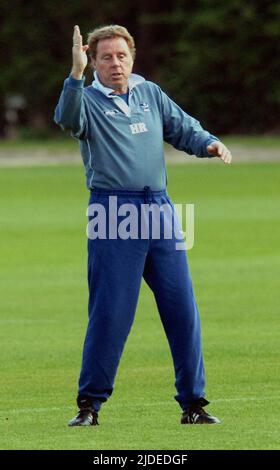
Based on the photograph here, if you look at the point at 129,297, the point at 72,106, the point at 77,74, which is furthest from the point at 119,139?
the point at 129,297

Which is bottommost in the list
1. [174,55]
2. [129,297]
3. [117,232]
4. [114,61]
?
[129,297]

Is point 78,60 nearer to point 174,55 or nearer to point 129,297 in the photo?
point 129,297

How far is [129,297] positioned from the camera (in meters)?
9.40

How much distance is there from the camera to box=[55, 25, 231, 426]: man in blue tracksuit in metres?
9.30

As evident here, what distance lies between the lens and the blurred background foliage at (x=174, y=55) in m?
64.3

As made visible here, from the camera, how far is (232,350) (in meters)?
13.3

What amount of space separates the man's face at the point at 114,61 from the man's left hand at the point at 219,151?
1.94ft

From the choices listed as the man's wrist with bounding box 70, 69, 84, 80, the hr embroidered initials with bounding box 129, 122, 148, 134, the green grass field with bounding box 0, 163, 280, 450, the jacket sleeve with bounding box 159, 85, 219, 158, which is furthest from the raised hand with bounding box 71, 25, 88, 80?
the green grass field with bounding box 0, 163, 280, 450

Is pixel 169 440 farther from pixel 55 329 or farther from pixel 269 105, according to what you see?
pixel 269 105

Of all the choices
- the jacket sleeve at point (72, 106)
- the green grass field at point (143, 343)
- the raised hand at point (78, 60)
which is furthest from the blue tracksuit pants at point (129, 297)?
the raised hand at point (78, 60)

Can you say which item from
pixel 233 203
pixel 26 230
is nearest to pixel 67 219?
pixel 26 230

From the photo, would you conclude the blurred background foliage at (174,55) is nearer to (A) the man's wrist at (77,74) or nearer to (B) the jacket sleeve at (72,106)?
(B) the jacket sleeve at (72,106)

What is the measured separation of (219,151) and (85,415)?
1630 mm
